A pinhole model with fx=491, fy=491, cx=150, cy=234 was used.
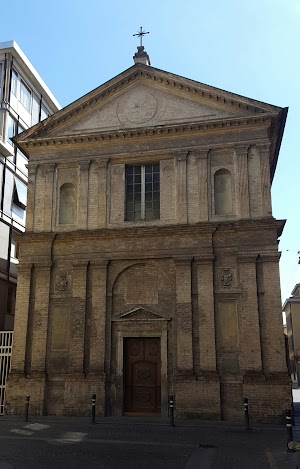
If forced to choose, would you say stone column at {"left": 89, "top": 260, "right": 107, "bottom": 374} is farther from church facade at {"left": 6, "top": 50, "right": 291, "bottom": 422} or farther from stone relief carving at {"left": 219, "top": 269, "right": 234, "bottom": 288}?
stone relief carving at {"left": 219, "top": 269, "right": 234, "bottom": 288}

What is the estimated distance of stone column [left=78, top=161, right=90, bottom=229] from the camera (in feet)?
64.0

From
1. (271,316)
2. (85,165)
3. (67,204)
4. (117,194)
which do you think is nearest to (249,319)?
(271,316)

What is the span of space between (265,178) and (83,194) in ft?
23.6

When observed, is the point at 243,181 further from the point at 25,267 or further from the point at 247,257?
the point at 25,267

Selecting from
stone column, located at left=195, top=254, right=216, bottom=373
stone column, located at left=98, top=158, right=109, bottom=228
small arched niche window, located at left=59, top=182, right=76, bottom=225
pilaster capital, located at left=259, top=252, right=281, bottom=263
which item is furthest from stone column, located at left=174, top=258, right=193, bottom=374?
small arched niche window, located at left=59, top=182, right=76, bottom=225

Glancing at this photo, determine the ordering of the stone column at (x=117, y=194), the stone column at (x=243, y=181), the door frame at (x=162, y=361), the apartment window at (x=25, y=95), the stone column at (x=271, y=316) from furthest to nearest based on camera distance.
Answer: the apartment window at (x=25, y=95), the stone column at (x=117, y=194), the stone column at (x=243, y=181), the door frame at (x=162, y=361), the stone column at (x=271, y=316)

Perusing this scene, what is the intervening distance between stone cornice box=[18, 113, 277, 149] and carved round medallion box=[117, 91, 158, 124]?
76 cm

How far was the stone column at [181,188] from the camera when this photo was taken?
18.7 metres

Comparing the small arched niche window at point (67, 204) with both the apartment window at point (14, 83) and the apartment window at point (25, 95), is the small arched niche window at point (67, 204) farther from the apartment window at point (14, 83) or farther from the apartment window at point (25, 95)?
the apartment window at point (25, 95)

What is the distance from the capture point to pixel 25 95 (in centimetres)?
2859

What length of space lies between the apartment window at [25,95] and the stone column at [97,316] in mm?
13809

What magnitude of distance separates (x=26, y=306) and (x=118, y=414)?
533 cm

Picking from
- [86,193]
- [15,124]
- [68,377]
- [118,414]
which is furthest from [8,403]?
[15,124]

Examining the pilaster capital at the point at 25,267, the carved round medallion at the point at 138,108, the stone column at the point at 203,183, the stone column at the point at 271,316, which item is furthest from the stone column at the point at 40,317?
the stone column at the point at 271,316
